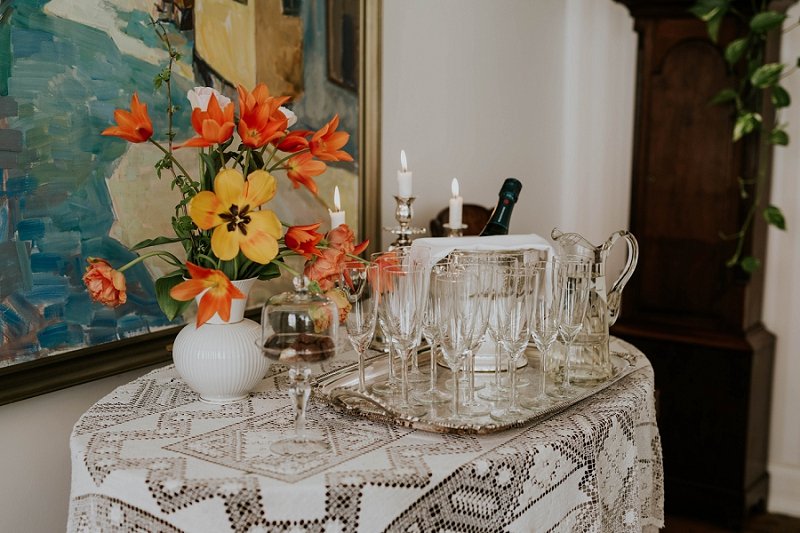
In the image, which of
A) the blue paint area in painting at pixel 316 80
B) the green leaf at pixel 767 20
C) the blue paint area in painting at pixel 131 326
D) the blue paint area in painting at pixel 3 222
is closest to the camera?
the blue paint area in painting at pixel 3 222

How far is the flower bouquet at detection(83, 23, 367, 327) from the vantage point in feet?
4.14

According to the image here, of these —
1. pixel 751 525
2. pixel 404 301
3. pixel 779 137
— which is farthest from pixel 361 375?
pixel 751 525

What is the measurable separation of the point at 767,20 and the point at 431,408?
211 cm

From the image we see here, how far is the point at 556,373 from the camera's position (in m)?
1.55

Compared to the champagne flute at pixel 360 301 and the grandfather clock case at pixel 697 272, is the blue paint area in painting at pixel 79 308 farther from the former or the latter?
the grandfather clock case at pixel 697 272

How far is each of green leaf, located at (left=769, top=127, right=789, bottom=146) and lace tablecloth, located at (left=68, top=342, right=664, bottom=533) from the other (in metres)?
1.83

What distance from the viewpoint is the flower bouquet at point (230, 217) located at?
1.26m

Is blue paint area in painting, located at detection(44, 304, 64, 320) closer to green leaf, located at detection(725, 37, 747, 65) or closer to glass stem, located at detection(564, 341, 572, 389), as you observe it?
glass stem, located at detection(564, 341, 572, 389)

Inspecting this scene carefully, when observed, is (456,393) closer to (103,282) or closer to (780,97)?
(103,282)

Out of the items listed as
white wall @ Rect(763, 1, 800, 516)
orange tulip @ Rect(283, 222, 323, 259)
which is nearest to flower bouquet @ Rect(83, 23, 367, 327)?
orange tulip @ Rect(283, 222, 323, 259)

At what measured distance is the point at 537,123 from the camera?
3.26 m

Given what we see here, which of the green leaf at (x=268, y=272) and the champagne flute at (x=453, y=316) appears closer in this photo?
the champagne flute at (x=453, y=316)

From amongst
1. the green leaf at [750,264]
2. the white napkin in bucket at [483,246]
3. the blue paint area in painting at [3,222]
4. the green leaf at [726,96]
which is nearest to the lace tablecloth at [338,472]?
the white napkin in bucket at [483,246]

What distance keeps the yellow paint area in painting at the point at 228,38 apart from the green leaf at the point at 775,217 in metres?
1.97
